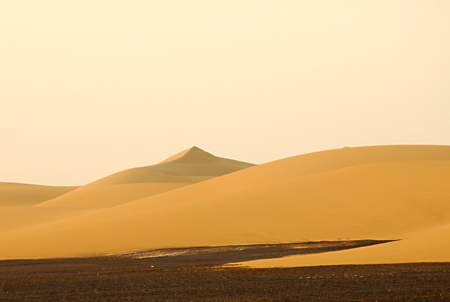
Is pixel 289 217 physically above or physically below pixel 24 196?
below

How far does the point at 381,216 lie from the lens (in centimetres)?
2883

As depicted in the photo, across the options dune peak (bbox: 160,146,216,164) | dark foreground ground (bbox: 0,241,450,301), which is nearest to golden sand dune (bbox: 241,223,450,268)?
dark foreground ground (bbox: 0,241,450,301)

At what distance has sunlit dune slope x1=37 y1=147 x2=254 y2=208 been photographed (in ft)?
216

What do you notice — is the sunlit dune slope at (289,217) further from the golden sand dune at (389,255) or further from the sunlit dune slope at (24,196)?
the sunlit dune slope at (24,196)

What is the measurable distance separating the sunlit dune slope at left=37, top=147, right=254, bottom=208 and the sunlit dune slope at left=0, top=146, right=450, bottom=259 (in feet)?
89.7

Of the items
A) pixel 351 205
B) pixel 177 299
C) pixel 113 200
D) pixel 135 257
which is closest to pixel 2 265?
pixel 135 257

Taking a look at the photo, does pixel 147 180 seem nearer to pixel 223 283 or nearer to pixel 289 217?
pixel 289 217

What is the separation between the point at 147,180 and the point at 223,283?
73.9m

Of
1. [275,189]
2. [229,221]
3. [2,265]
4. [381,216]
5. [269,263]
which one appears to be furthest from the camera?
[275,189]

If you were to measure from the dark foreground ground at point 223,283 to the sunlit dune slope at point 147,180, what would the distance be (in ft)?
145

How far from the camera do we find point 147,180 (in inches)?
3447

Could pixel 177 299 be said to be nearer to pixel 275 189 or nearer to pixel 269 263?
pixel 269 263

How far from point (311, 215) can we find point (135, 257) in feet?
31.8

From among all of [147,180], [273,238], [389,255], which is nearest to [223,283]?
[389,255]
